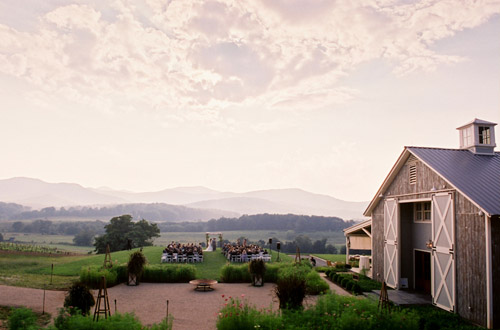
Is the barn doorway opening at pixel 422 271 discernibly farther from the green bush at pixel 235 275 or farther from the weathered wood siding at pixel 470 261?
the green bush at pixel 235 275

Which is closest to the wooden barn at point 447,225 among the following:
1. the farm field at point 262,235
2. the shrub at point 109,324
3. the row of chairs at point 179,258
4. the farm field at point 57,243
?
the shrub at point 109,324

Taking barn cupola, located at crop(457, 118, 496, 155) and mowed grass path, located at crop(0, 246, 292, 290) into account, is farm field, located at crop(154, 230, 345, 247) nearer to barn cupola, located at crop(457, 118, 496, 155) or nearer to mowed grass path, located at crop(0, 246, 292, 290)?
mowed grass path, located at crop(0, 246, 292, 290)

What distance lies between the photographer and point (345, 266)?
82.2 feet

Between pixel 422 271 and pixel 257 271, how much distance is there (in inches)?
295

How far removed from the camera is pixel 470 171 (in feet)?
45.8

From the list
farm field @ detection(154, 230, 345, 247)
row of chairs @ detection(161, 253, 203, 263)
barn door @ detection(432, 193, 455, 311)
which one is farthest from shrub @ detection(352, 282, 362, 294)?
farm field @ detection(154, 230, 345, 247)

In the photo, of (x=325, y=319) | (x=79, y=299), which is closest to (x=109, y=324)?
(x=79, y=299)

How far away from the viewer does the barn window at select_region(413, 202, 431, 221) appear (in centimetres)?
1648

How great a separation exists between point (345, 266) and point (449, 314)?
1308 cm

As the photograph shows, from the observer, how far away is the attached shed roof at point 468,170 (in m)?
11.8

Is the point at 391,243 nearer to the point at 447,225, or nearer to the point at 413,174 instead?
the point at 413,174

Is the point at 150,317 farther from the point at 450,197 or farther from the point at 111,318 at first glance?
the point at 450,197

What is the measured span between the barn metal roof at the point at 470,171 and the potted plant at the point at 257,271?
27.5 ft

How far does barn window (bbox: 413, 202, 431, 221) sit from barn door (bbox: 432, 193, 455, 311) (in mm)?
2378
